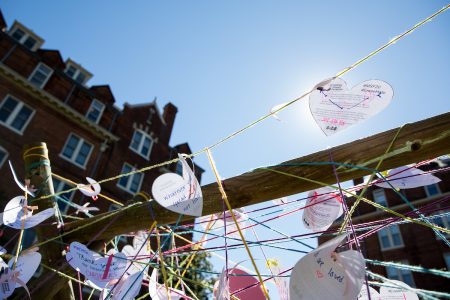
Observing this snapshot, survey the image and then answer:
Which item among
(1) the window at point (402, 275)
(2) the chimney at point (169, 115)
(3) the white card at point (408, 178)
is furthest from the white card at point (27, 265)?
(1) the window at point (402, 275)

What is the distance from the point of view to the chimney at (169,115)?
2268 centimetres

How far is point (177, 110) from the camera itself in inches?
954

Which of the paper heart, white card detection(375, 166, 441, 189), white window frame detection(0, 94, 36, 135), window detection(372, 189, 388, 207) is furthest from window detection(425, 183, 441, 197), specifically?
white window frame detection(0, 94, 36, 135)

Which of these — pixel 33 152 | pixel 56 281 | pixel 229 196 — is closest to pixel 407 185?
pixel 229 196

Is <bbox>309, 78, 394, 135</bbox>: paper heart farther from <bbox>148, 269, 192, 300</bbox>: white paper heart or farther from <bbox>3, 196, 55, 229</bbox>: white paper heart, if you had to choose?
<bbox>3, 196, 55, 229</bbox>: white paper heart

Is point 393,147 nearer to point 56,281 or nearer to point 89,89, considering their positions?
point 56,281

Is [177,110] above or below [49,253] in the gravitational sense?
above

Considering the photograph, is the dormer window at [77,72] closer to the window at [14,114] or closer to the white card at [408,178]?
the window at [14,114]

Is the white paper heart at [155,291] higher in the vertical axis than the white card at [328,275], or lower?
lower

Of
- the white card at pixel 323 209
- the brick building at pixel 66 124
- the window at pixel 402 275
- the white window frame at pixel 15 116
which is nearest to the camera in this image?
the white card at pixel 323 209

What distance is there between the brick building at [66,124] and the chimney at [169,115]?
63.4 inches

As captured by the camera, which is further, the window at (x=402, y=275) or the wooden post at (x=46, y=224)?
the window at (x=402, y=275)

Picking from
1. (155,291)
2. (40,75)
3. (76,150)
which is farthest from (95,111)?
(155,291)

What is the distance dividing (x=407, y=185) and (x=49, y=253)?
288 cm
